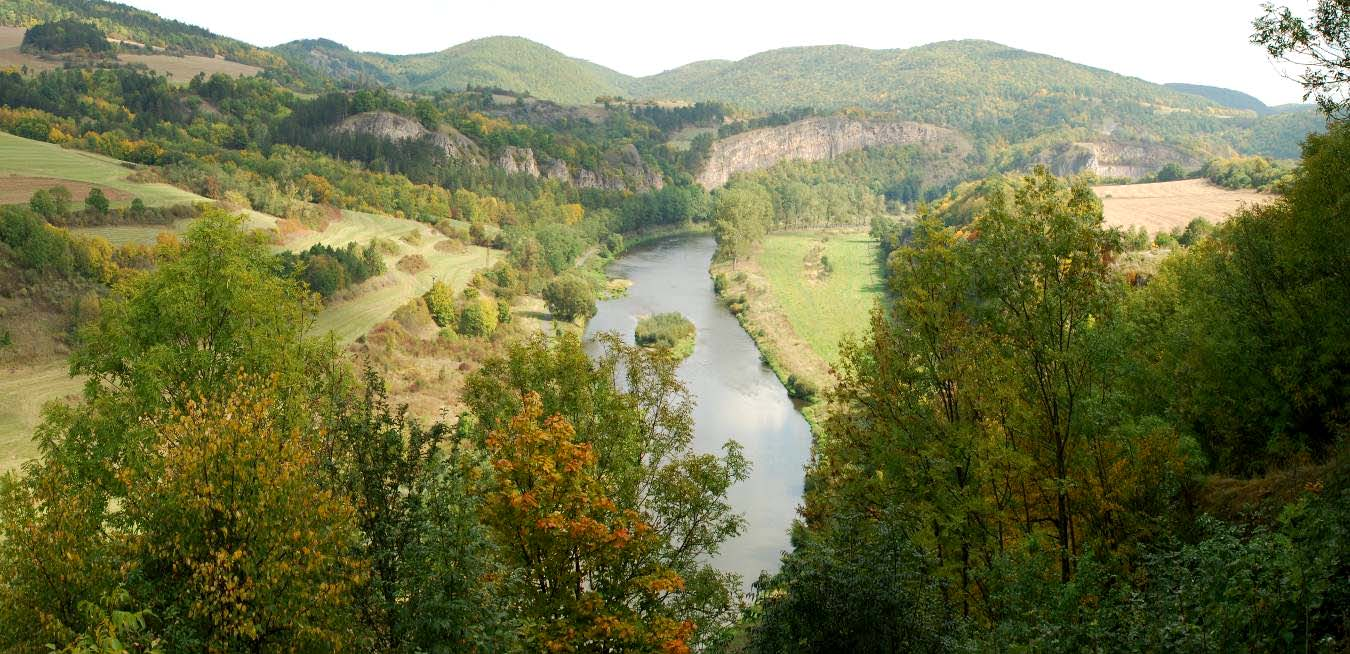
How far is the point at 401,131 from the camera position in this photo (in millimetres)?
114188

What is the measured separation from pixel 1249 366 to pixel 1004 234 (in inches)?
289

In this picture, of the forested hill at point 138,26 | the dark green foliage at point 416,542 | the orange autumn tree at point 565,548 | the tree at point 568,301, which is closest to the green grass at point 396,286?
the tree at point 568,301

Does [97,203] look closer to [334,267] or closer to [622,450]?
[334,267]

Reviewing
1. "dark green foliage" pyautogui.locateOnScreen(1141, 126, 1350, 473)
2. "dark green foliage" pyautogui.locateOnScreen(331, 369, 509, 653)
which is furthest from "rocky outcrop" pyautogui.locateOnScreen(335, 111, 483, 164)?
"dark green foliage" pyautogui.locateOnScreen(331, 369, 509, 653)

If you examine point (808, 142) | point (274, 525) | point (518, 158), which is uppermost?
point (808, 142)

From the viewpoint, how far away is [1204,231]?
48.5m

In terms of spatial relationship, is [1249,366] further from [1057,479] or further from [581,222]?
[581,222]

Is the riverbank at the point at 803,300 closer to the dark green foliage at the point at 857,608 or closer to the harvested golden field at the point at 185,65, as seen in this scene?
the dark green foliage at the point at 857,608

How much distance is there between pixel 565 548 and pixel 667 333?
4332 cm

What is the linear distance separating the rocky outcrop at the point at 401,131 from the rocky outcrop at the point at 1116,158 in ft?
342

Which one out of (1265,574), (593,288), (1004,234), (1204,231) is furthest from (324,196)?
(1265,574)

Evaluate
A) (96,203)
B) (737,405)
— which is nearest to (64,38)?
(96,203)

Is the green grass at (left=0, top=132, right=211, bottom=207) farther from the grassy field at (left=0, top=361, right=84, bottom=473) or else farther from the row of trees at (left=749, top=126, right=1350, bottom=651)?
the row of trees at (left=749, top=126, right=1350, bottom=651)

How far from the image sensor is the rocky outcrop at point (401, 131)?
112 m
